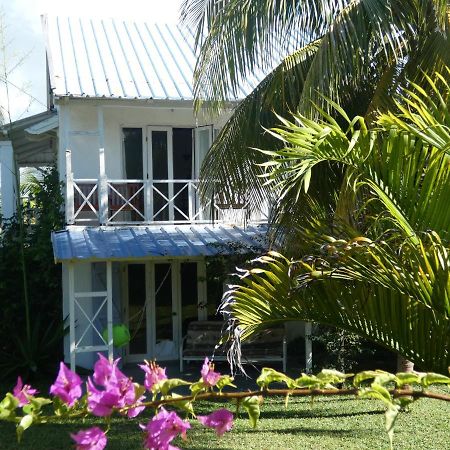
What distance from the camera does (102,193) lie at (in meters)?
11.6

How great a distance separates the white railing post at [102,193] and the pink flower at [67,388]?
31.9 ft

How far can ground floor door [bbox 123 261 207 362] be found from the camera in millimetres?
13555

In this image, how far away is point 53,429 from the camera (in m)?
8.76

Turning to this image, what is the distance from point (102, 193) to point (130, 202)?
0.95 metres

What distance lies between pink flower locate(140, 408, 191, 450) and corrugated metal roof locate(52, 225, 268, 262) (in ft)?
26.4

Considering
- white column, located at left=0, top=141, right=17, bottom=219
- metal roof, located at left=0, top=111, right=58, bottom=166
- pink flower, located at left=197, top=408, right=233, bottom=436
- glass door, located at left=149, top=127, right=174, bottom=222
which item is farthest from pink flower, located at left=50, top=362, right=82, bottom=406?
white column, located at left=0, top=141, right=17, bottom=219

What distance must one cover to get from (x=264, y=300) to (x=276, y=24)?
3966 mm

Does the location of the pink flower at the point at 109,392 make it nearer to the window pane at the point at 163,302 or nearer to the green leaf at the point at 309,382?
the green leaf at the point at 309,382

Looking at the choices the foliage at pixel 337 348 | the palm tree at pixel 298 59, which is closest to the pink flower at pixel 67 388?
the palm tree at pixel 298 59

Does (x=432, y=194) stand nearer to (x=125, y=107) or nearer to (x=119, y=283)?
(x=125, y=107)

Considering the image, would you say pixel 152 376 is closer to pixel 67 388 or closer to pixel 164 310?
pixel 67 388

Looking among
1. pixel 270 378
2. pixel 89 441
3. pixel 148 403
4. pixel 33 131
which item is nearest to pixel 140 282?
pixel 33 131

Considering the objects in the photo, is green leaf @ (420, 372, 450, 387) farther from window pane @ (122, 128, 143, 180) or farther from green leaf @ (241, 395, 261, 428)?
window pane @ (122, 128, 143, 180)

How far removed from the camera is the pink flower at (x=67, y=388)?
2.01 m
